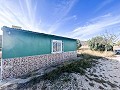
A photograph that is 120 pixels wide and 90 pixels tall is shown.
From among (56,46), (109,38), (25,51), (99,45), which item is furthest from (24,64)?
(109,38)

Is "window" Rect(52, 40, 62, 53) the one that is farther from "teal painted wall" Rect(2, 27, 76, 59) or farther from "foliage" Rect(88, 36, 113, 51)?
"foliage" Rect(88, 36, 113, 51)

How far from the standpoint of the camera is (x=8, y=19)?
10.4 metres

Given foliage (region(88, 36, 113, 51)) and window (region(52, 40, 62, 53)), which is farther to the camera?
foliage (region(88, 36, 113, 51))

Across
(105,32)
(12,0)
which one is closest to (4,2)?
(12,0)

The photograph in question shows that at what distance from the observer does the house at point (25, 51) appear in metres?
6.78

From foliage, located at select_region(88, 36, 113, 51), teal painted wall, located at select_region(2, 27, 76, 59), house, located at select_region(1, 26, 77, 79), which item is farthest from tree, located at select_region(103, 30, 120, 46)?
teal painted wall, located at select_region(2, 27, 76, 59)

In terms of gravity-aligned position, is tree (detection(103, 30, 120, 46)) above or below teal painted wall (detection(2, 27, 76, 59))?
above

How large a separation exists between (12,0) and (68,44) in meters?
8.32

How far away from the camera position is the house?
6782 mm

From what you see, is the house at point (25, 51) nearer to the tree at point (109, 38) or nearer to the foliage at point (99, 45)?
the foliage at point (99, 45)

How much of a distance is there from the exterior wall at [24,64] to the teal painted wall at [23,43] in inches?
12.7

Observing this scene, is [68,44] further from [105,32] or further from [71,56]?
[105,32]

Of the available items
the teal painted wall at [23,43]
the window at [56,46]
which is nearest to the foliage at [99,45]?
the window at [56,46]

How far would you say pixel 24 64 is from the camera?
782cm
